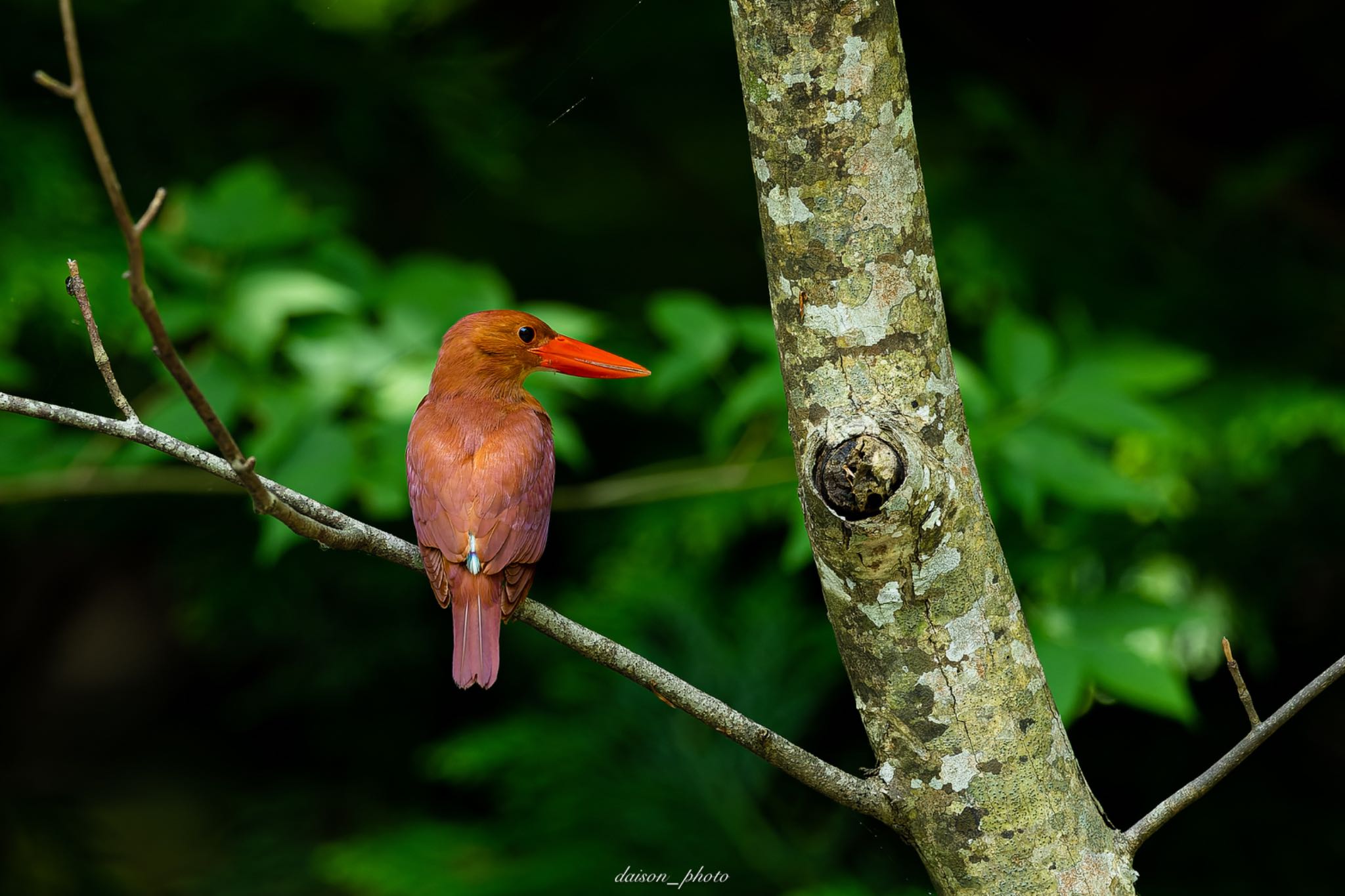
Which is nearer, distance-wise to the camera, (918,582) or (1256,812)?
(918,582)

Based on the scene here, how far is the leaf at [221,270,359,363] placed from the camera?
244cm

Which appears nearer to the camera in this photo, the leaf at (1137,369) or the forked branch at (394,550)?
the forked branch at (394,550)

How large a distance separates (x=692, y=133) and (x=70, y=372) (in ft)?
7.10

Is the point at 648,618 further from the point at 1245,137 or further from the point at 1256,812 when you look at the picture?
the point at 1245,137

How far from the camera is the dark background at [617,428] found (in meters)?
2.53

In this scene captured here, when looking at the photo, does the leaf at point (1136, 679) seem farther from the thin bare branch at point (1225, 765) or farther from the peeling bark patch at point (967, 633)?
the peeling bark patch at point (967, 633)

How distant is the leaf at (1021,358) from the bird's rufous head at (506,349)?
93cm

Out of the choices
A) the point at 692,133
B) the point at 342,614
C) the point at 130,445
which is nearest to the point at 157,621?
the point at 342,614

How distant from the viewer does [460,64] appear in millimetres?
3598

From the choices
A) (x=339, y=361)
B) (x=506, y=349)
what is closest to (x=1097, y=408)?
(x=506, y=349)

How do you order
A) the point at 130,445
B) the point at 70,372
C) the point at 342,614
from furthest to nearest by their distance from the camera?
the point at 342,614 < the point at 70,372 < the point at 130,445

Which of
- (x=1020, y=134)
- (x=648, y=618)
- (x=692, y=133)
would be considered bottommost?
(x=648, y=618)

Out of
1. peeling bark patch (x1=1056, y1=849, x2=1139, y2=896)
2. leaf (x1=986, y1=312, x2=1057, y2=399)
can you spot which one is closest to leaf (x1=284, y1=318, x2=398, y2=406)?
leaf (x1=986, y1=312, x2=1057, y2=399)

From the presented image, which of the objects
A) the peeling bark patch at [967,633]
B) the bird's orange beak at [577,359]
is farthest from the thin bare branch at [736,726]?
the bird's orange beak at [577,359]
